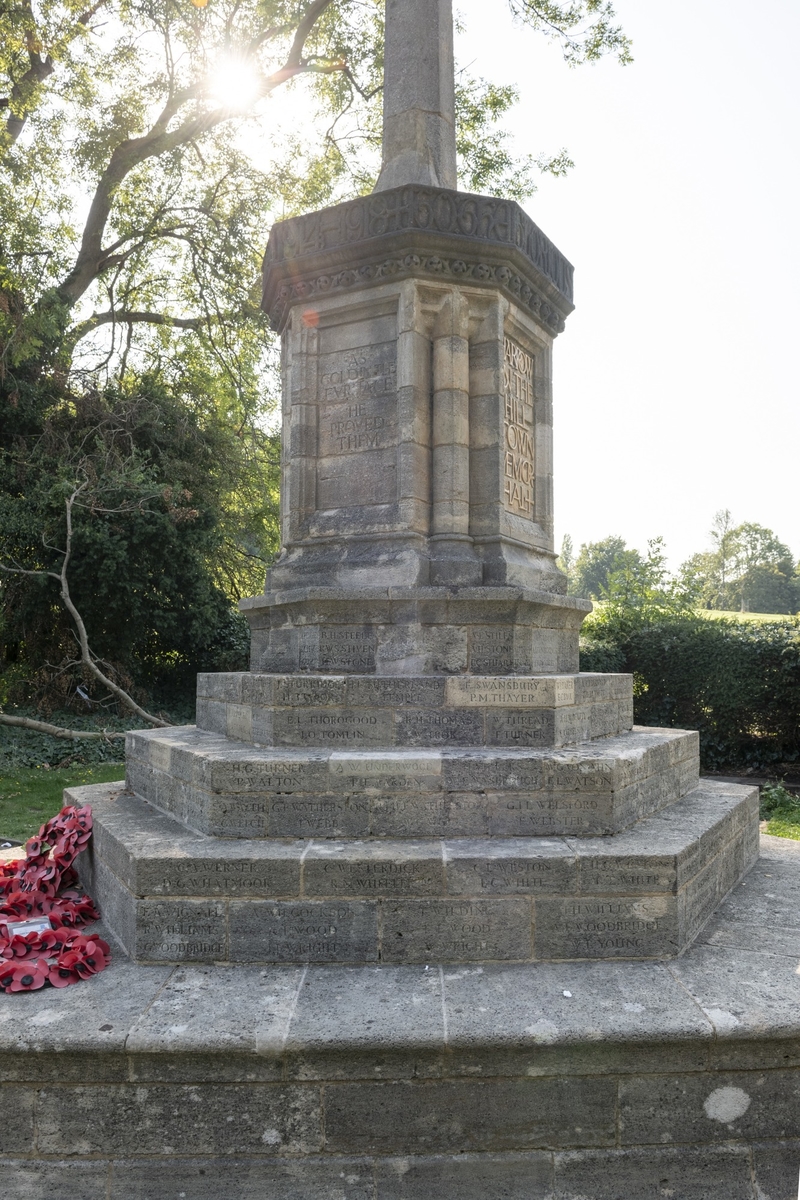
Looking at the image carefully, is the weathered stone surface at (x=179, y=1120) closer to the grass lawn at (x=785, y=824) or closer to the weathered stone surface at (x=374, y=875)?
the weathered stone surface at (x=374, y=875)

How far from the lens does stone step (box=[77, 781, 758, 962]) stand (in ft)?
9.96

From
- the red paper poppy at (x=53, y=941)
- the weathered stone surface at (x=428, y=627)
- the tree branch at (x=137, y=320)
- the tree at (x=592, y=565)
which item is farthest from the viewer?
the tree at (x=592, y=565)

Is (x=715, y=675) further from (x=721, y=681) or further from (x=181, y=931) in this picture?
(x=181, y=931)

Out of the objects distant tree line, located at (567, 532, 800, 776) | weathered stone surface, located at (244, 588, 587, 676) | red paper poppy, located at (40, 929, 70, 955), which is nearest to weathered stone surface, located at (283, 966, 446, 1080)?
red paper poppy, located at (40, 929, 70, 955)

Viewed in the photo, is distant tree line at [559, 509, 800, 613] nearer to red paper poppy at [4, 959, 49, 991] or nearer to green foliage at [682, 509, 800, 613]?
green foliage at [682, 509, 800, 613]

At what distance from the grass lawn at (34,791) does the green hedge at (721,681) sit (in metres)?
7.18

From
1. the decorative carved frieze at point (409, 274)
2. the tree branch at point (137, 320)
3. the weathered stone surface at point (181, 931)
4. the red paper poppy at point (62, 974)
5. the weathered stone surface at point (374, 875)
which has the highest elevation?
the tree branch at point (137, 320)

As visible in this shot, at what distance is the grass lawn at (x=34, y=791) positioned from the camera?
24.2 feet

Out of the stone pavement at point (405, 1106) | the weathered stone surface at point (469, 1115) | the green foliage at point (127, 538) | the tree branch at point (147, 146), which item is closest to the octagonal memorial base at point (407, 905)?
the stone pavement at point (405, 1106)

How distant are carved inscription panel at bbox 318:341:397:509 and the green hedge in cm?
832

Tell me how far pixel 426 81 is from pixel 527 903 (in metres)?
4.96

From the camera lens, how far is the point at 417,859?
3086 millimetres

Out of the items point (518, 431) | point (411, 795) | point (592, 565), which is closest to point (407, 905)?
point (411, 795)

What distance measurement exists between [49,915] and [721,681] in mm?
10036
